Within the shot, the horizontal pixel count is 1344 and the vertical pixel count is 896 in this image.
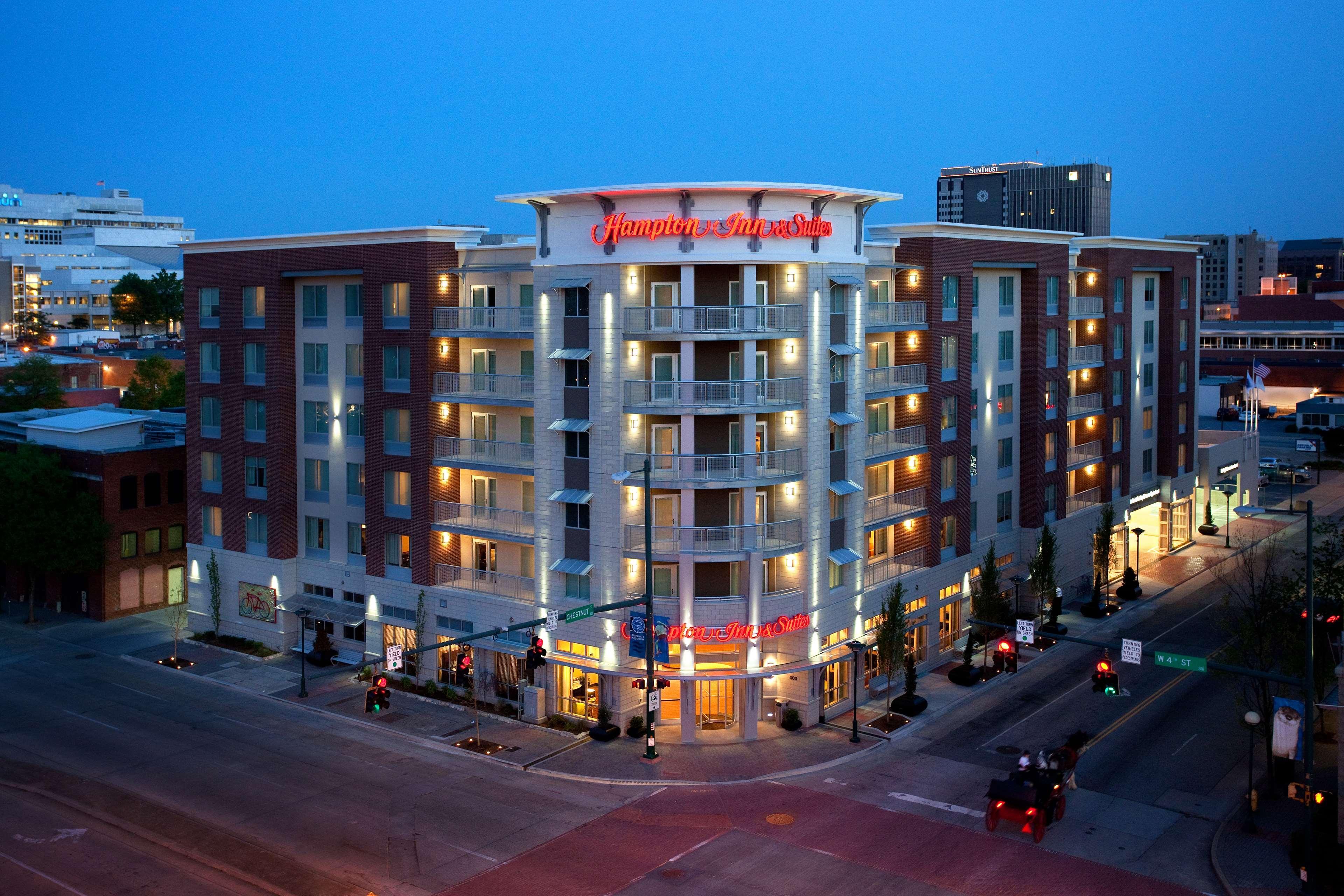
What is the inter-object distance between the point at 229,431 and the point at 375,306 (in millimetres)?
11336

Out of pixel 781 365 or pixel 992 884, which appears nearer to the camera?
pixel 992 884

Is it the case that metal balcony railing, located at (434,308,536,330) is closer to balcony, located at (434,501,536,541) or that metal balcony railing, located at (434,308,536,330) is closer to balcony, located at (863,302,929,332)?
balcony, located at (434,501,536,541)

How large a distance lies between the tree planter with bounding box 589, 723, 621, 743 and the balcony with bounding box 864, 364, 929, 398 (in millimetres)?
16704

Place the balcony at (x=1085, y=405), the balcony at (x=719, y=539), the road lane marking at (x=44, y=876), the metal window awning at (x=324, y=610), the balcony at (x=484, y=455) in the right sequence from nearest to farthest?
the road lane marking at (x=44, y=876) → the balcony at (x=719, y=539) → the balcony at (x=484, y=455) → the metal window awning at (x=324, y=610) → the balcony at (x=1085, y=405)

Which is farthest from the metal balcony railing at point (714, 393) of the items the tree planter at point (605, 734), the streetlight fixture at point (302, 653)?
the streetlight fixture at point (302, 653)

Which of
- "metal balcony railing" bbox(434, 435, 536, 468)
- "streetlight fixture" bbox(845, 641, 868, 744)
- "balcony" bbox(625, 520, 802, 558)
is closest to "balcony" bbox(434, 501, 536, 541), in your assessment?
"metal balcony railing" bbox(434, 435, 536, 468)

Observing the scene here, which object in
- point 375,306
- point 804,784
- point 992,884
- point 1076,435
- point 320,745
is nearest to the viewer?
point 992,884

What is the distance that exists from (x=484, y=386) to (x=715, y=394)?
11461 millimetres

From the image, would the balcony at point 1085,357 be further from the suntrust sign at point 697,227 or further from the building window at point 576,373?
the building window at point 576,373

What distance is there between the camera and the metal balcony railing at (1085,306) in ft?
213

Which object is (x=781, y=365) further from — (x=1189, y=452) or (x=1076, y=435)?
(x=1189, y=452)

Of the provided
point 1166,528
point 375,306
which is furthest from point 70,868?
point 1166,528

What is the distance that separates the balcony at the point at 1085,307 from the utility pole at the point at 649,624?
105 feet

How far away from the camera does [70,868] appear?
111 ft
